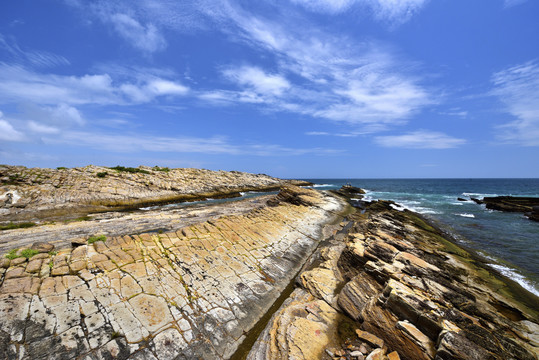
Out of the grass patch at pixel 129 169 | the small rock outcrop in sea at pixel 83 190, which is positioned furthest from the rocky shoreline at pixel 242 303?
the grass patch at pixel 129 169

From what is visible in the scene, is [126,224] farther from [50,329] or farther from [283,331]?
[283,331]

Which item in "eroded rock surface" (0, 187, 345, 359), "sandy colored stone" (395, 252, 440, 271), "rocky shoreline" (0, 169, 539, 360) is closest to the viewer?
"rocky shoreline" (0, 169, 539, 360)

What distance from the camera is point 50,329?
835 cm

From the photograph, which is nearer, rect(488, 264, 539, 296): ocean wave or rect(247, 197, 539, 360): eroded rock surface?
rect(247, 197, 539, 360): eroded rock surface

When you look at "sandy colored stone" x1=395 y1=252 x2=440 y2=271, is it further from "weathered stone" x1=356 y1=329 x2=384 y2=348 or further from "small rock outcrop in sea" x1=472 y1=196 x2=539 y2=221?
"small rock outcrop in sea" x1=472 y1=196 x2=539 y2=221

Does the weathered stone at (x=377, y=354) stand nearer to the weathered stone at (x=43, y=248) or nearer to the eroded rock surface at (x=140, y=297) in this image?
the eroded rock surface at (x=140, y=297)

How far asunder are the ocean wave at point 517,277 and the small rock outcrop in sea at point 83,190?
4829 centimetres

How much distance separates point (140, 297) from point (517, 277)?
25.4 metres

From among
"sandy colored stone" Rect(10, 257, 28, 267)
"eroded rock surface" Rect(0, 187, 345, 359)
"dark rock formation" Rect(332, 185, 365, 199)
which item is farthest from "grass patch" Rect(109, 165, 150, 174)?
"dark rock formation" Rect(332, 185, 365, 199)

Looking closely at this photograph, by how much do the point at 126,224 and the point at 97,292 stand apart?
13252 mm

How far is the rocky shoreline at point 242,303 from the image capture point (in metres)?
7.86

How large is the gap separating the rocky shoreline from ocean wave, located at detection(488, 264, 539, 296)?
808 millimetres

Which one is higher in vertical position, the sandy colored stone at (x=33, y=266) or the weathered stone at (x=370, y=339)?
the sandy colored stone at (x=33, y=266)

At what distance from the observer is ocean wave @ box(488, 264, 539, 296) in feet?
44.2
